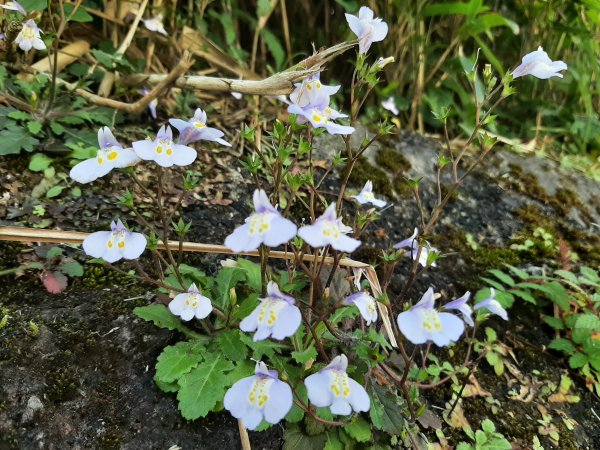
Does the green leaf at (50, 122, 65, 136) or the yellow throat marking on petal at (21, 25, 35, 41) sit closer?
the yellow throat marking on petal at (21, 25, 35, 41)

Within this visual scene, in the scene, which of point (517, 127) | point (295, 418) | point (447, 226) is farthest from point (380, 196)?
point (517, 127)

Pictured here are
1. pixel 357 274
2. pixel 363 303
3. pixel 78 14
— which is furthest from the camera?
pixel 78 14

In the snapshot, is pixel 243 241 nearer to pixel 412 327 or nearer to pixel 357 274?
pixel 412 327

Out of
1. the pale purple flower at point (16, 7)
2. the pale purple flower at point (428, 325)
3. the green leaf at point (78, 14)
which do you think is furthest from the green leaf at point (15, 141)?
the pale purple flower at point (428, 325)

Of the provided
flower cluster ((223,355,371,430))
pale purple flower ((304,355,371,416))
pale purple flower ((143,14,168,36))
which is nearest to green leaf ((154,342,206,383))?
flower cluster ((223,355,371,430))

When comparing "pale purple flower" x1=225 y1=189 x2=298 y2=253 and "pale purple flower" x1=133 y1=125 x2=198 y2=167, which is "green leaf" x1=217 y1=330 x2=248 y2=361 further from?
"pale purple flower" x1=133 y1=125 x2=198 y2=167

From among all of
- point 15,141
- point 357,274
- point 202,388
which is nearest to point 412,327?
point 357,274
